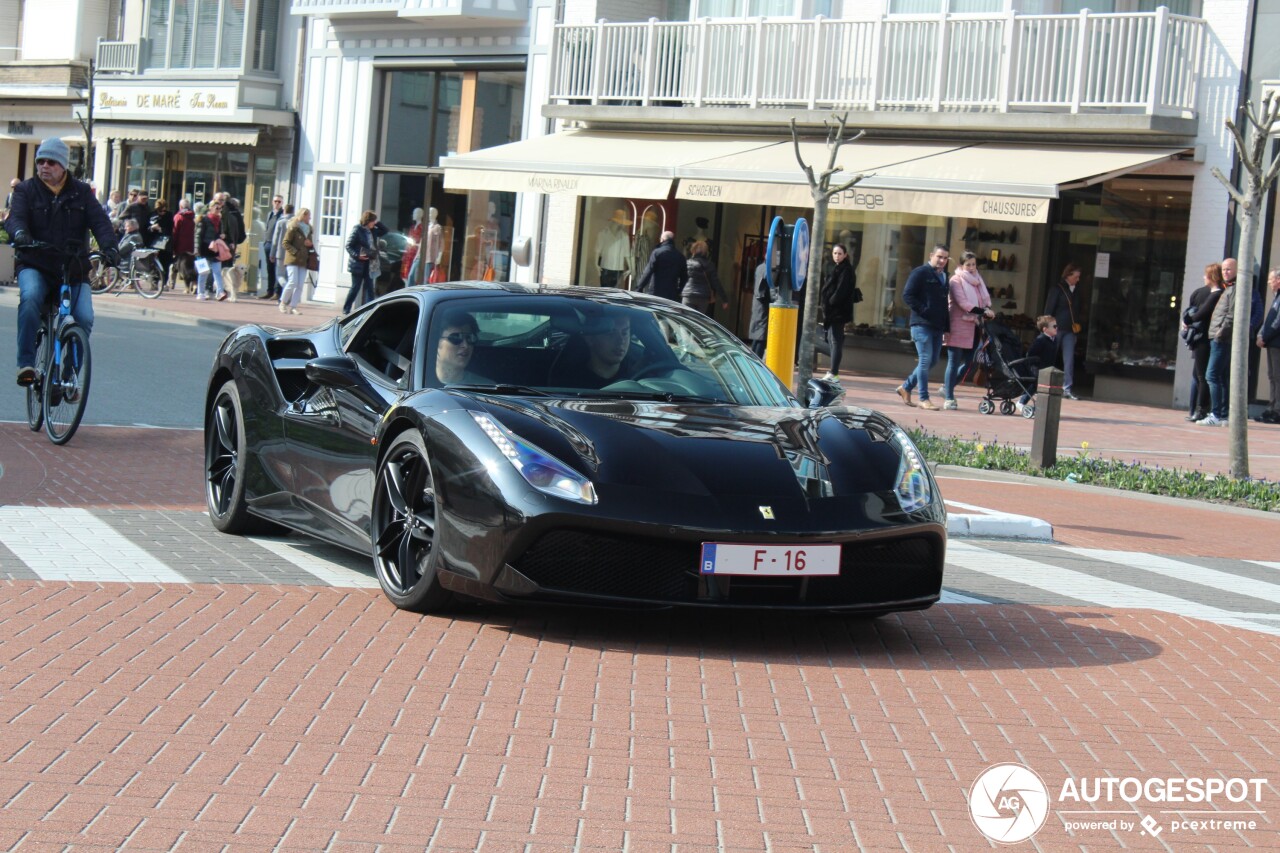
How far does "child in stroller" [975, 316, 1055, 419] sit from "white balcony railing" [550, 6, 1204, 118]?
4.15 meters

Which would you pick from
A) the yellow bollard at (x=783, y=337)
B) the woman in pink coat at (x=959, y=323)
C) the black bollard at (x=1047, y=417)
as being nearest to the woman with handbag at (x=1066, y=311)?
the woman in pink coat at (x=959, y=323)

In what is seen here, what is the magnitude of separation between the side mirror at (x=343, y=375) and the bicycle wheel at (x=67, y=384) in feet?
15.0

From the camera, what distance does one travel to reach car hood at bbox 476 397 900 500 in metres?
6.12

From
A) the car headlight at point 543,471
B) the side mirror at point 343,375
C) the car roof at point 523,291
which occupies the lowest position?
the car headlight at point 543,471

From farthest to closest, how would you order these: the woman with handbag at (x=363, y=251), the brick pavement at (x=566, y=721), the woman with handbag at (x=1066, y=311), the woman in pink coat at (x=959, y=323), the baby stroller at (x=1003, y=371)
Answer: the woman with handbag at (x=363, y=251) < the woman with handbag at (x=1066, y=311) < the woman in pink coat at (x=959, y=323) < the baby stroller at (x=1003, y=371) < the brick pavement at (x=566, y=721)

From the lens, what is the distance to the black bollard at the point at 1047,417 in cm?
1401

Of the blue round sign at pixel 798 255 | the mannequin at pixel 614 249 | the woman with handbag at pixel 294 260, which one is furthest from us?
the woman with handbag at pixel 294 260

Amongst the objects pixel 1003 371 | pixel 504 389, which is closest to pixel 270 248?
pixel 1003 371

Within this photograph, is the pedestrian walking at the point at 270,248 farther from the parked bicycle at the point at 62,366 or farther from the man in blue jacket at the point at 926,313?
the parked bicycle at the point at 62,366

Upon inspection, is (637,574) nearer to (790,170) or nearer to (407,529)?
(407,529)

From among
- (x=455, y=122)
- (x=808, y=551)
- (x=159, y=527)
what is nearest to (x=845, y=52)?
(x=455, y=122)

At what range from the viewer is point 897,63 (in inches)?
981

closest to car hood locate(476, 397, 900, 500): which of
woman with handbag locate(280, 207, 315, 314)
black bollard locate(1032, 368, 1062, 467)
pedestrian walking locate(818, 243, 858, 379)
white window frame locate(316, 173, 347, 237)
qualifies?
black bollard locate(1032, 368, 1062, 467)

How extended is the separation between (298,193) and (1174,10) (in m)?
19.2
